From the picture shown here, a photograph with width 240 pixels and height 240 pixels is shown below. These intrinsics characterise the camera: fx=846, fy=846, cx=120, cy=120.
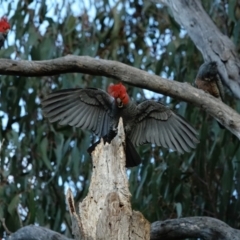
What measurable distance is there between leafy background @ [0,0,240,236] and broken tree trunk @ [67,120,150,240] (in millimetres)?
1417

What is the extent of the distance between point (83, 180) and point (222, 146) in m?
1.01

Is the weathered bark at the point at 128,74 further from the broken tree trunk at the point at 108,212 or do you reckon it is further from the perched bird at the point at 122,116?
the broken tree trunk at the point at 108,212

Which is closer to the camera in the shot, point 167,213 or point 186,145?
point 186,145

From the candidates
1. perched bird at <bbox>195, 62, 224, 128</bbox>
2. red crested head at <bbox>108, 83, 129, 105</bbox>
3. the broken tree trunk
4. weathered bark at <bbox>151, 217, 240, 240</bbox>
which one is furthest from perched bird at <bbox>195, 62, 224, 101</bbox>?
the broken tree trunk

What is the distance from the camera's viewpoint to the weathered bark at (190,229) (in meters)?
3.79

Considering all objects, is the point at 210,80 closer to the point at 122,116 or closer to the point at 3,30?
the point at 122,116

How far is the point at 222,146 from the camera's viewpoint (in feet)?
16.7

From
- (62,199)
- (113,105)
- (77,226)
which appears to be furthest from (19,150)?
(77,226)

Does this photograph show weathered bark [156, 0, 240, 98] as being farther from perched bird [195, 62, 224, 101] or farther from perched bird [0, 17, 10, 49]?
perched bird [0, 17, 10, 49]

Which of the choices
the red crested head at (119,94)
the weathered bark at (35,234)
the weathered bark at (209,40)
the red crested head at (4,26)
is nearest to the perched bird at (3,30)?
the red crested head at (4,26)

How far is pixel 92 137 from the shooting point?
545 centimetres

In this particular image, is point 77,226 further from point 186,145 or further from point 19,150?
point 19,150

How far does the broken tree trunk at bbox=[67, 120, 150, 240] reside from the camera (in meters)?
3.06

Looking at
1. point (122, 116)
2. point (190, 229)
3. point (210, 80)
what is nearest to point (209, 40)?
point (210, 80)
